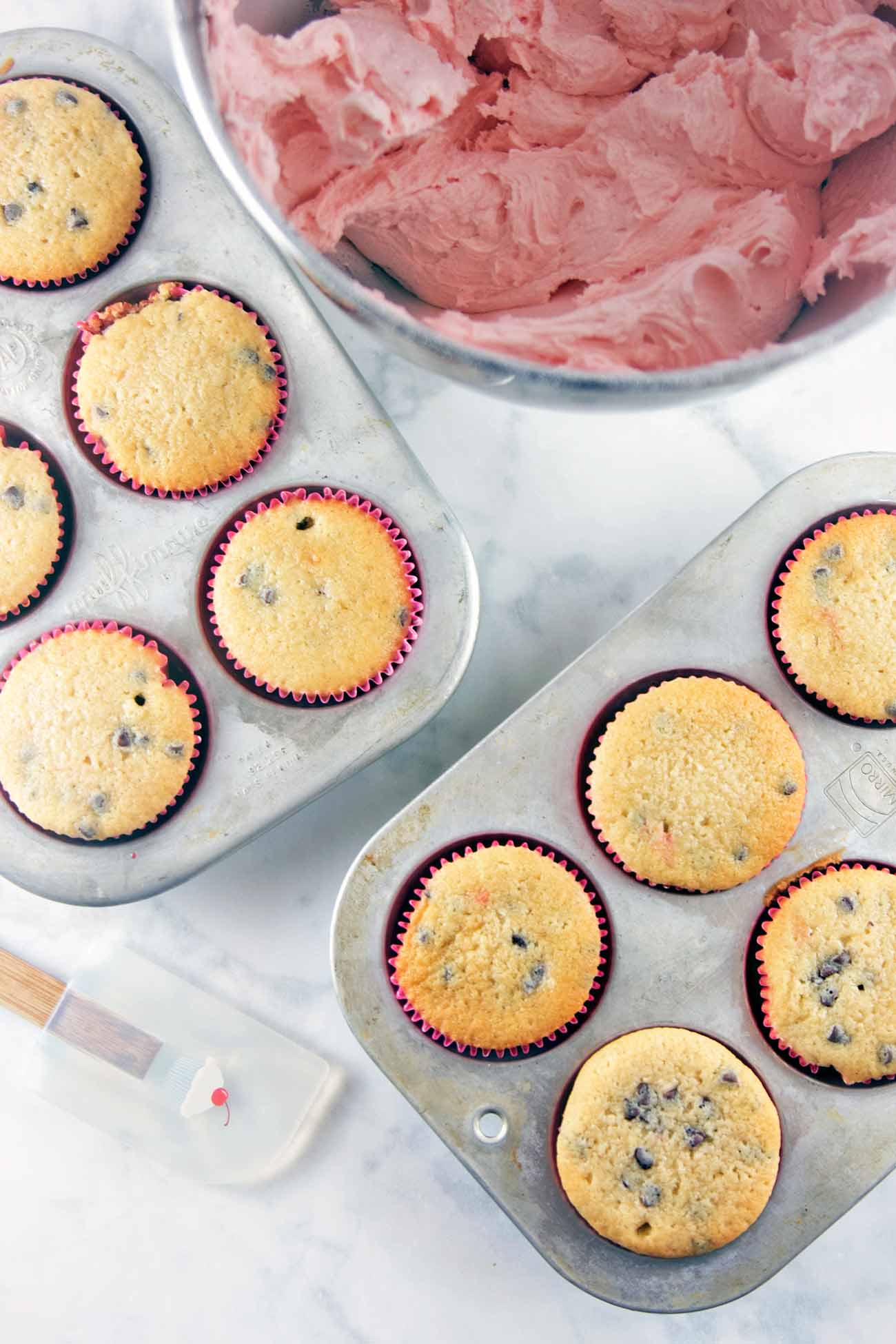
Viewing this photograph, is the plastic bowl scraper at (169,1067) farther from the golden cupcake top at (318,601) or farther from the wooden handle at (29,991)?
the golden cupcake top at (318,601)

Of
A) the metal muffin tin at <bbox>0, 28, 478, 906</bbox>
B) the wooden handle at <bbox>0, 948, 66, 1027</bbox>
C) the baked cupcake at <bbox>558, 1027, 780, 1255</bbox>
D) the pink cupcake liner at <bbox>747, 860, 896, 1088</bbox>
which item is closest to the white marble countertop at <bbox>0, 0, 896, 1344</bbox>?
the wooden handle at <bbox>0, 948, 66, 1027</bbox>

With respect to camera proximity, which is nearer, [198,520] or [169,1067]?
[198,520]

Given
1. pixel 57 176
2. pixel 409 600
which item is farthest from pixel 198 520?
pixel 57 176

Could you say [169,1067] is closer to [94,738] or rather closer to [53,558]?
[94,738]

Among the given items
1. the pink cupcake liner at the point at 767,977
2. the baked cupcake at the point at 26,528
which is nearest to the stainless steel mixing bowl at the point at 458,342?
the baked cupcake at the point at 26,528

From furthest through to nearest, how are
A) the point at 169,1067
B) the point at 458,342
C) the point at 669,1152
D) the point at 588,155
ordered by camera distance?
the point at 169,1067 < the point at 669,1152 < the point at 588,155 < the point at 458,342
